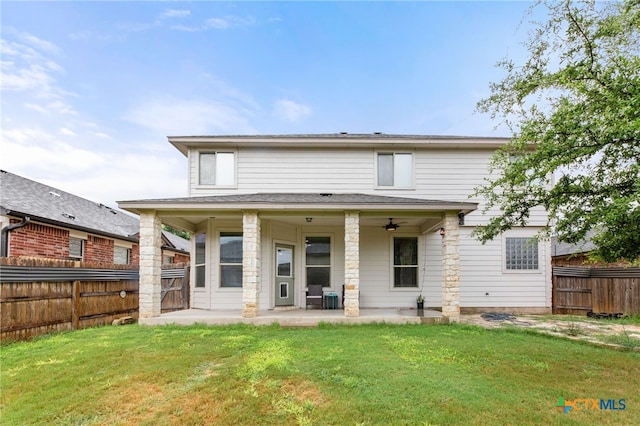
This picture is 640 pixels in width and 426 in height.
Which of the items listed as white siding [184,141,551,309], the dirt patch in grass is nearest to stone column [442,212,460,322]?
the dirt patch in grass

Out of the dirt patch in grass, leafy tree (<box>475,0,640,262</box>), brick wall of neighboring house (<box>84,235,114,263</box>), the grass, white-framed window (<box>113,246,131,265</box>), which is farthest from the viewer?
white-framed window (<box>113,246,131,265</box>)

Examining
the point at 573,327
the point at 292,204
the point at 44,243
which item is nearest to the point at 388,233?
the point at 292,204

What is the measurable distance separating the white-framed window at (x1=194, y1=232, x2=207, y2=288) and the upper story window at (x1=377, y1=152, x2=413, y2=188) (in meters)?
5.84

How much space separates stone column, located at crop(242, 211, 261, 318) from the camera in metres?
8.09

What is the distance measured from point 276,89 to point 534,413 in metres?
17.8

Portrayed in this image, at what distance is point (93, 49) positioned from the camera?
10984mm

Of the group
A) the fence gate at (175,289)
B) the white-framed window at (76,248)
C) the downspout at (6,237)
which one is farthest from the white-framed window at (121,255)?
the downspout at (6,237)

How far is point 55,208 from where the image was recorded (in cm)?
1123

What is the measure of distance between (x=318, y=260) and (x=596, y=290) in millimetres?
9147

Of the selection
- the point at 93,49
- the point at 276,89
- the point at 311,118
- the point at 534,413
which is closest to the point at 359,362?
the point at 534,413

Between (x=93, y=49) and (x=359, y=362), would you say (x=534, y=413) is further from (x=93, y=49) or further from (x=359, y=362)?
(x=93, y=49)

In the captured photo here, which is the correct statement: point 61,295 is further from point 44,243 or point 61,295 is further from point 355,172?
point 355,172

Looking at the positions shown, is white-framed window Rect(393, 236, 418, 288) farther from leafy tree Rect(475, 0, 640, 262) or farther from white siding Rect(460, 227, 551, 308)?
leafy tree Rect(475, 0, 640, 262)

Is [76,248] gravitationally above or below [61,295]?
above
